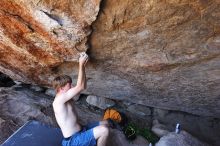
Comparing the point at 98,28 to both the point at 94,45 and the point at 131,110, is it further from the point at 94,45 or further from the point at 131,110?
the point at 131,110

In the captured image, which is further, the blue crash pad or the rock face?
the blue crash pad

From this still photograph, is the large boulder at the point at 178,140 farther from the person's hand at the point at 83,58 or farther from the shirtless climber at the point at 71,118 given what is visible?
the person's hand at the point at 83,58

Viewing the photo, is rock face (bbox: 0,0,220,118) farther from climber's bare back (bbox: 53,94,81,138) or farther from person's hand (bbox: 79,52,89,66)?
climber's bare back (bbox: 53,94,81,138)

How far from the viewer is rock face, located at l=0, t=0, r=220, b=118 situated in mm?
4133

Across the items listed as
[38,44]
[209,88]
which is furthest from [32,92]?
[209,88]

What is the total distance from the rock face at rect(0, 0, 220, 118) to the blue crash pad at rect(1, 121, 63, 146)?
3.60 feet

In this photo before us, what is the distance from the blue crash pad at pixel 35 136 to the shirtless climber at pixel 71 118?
655 mm

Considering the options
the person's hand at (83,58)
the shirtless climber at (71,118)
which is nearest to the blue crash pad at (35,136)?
the shirtless climber at (71,118)

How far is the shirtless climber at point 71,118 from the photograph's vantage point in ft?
15.0

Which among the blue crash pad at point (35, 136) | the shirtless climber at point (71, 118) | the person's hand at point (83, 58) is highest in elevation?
the person's hand at point (83, 58)

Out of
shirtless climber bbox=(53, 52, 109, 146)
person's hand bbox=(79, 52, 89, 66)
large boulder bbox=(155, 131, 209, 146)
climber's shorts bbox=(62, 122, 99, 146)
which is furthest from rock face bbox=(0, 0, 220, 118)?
climber's shorts bbox=(62, 122, 99, 146)

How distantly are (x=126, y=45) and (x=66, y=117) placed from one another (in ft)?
4.59

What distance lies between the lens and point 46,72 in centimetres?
625

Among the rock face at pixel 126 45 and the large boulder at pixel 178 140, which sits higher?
the rock face at pixel 126 45
